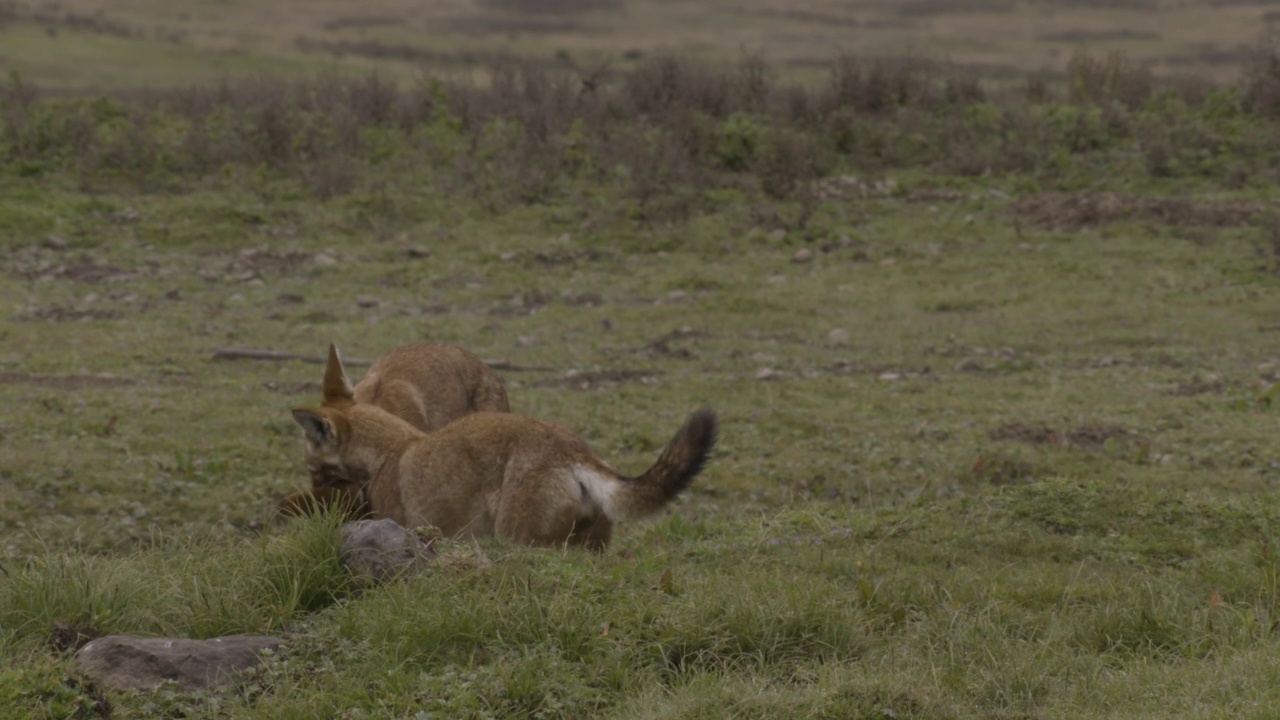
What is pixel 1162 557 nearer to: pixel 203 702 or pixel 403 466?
pixel 403 466

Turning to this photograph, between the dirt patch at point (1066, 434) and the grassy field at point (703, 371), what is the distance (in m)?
0.06

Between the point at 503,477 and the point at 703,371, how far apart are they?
269 inches

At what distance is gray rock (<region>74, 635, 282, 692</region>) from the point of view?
202 inches

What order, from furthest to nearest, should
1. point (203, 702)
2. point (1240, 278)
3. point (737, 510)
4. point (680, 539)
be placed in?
point (1240, 278)
point (737, 510)
point (680, 539)
point (203, 702)

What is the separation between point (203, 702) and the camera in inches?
202

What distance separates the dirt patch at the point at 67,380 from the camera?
12.2m

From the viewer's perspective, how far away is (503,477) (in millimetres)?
6715

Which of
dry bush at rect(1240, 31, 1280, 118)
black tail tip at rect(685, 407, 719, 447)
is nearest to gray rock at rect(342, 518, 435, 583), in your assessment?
black tail tip at rect(685, 407, 719, 447)

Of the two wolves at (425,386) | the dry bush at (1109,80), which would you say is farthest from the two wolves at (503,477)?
the dry bush at (1109,80)

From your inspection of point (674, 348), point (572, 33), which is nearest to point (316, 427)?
point (674, 348)

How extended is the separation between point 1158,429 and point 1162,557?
3982mm

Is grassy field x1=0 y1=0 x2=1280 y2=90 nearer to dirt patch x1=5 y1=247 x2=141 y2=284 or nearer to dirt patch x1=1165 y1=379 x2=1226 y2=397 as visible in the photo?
dirt patch x1=5 y1=247 x2=141 y2=284

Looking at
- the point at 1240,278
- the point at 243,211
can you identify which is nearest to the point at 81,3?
the point at 243,211

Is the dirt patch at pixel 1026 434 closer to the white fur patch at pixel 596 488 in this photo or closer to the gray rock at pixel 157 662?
the white fur patch at pixel 596 488
